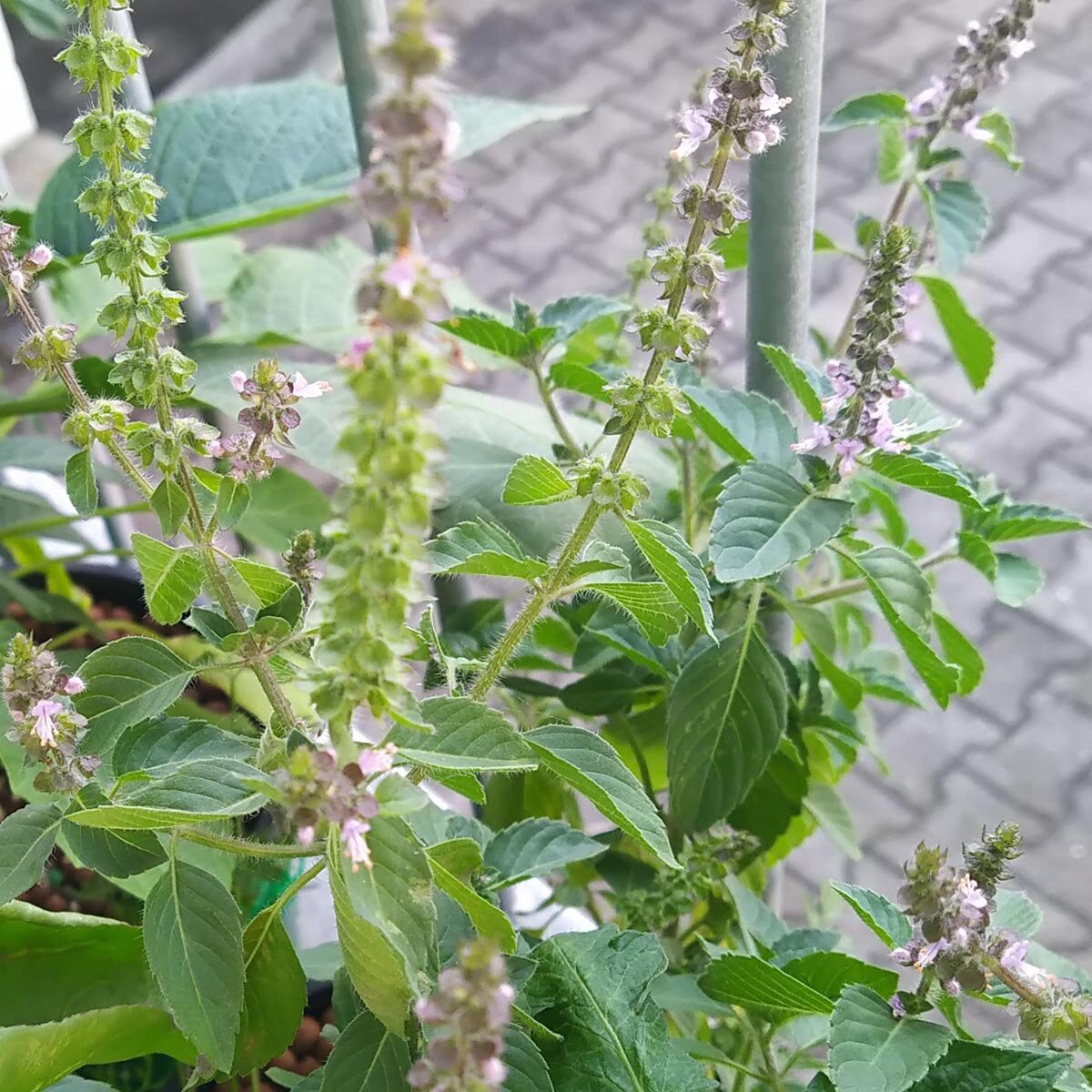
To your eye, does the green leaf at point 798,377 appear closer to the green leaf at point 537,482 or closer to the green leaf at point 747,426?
the green leaf at point 747,426

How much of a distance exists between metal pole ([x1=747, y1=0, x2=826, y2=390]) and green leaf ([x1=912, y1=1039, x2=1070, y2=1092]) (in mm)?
345

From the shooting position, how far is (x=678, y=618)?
588 millimetres

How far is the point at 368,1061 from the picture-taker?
21.2 inches

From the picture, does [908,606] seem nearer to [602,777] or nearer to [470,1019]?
[602,777]

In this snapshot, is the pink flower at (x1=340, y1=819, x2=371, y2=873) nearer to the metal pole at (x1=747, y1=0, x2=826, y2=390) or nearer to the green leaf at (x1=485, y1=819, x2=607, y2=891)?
the green leaf at (x1=485, y1=819, x2=607, y2=891)

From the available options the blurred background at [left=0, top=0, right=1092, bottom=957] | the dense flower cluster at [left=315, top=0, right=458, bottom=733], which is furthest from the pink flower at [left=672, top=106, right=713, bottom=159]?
the blurred background at [left=0, top=0, right=1092, bottom=957]

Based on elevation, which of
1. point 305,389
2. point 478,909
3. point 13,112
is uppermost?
point 13,112

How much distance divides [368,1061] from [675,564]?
235mm

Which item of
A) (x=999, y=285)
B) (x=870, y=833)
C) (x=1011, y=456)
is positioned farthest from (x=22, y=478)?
(x=999, y=285)

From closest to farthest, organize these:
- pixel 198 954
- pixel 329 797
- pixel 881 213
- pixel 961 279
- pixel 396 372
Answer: pixel 396 372 < pixel 329 797 < pixel 198 954 < pixel 961 279 < pixel 881 213

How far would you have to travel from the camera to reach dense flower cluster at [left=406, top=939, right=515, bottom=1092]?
344 millimetres

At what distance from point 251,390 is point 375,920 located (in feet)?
0.71

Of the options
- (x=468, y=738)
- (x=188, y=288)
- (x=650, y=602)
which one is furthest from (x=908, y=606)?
(x=188, y=288)

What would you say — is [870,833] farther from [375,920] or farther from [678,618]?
[375,920]
